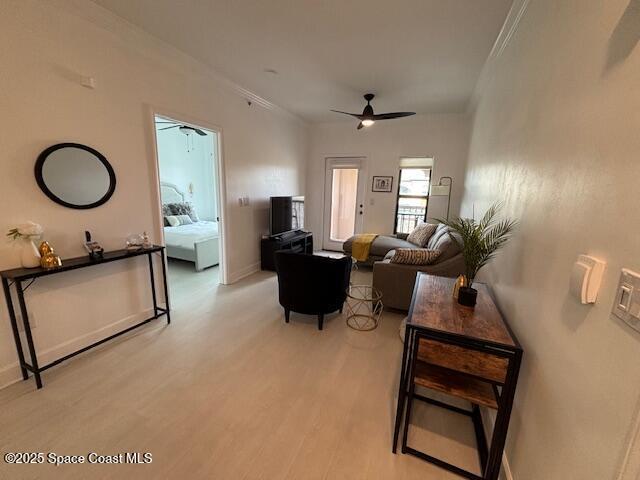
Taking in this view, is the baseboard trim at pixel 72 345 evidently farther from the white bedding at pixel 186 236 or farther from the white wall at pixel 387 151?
the white wall at pixel 387 151

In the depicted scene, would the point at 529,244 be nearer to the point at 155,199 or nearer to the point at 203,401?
the point at 203,401

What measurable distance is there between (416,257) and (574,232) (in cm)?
206

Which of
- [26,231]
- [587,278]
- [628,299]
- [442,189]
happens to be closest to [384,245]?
[442,189]

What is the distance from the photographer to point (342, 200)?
6.13m

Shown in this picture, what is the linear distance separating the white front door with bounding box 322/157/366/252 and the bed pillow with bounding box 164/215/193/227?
298 centimetres

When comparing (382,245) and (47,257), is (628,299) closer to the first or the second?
(47,257)

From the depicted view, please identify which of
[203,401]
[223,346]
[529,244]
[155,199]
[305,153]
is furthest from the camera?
[305,153]

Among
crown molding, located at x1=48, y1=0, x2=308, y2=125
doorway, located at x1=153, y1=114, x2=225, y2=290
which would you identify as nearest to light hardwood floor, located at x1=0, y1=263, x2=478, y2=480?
doorway, located at x1=153, y1=114, x2=225, y2=290

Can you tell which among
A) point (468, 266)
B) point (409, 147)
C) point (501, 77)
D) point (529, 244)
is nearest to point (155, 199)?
point (468, 266)

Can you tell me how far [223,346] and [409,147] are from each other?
475cm

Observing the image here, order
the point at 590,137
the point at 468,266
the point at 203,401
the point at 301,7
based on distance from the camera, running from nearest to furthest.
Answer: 1. the point at 590,137
2. the point at 468,266
3. the point at 203,401
4. the point at 301,7

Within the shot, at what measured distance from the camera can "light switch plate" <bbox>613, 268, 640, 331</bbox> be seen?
63 cm

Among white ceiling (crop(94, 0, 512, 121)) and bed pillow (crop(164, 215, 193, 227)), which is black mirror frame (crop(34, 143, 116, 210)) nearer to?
white ceiling (crop(94, 0, 512, 121))

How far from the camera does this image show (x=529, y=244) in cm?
134
